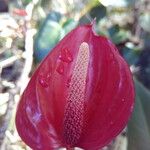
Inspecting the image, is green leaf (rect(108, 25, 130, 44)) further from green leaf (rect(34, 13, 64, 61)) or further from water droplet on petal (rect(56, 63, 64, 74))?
water droplet on petal (rect(56, 63, 64, 74))

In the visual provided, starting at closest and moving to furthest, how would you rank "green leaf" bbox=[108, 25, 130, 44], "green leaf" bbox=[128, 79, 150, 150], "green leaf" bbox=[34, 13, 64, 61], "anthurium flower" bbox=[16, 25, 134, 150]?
"anthurium flower" bbox=[16, 25, 134, 150] → "green leaf" bbox=[128, 79, 150, 150] → "green leaf" bbox=[34, 13, 64, 61] → "green leaf" bbox=[108, 25, 130, 44]

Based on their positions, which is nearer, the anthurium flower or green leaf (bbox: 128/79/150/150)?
the anthurium flower

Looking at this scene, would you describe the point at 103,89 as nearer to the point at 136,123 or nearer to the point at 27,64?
the point at 136,123

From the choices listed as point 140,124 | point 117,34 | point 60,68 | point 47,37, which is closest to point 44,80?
point 60,68

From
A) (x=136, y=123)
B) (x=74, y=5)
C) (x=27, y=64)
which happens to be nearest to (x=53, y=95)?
(x=136, y=123)

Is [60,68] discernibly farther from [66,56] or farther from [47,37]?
[47,37]

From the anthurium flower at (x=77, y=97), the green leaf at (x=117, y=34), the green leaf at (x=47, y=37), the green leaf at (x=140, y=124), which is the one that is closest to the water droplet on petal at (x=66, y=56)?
the anthurium flower at (x=77, y=97)

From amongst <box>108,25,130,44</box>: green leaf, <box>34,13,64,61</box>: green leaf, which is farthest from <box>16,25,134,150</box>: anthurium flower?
<box>108,25,130,44</box>: green leaf
